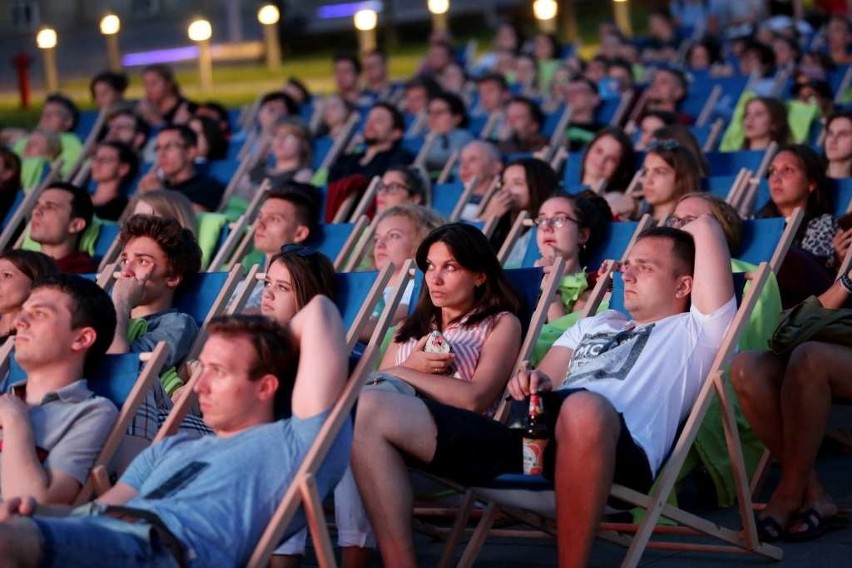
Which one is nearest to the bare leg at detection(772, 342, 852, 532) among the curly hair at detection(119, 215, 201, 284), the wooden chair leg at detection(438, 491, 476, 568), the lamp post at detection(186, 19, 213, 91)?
the wooden chair leg at detection(438, 491, 476, 568)

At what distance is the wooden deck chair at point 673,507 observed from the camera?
458cm

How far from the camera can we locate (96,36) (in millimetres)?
24109

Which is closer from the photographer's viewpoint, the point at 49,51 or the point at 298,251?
the point at 298,251

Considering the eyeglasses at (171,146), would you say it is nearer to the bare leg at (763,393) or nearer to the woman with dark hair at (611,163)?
the woman with dark hair at (611,163)

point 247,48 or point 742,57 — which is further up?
point 247,48

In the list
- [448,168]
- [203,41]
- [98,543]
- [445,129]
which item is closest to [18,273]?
[98,543]

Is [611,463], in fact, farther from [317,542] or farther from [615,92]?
[615,92]

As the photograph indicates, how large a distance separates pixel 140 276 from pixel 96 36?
19.0 metres

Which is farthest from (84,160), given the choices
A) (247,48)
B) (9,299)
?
(247,48)

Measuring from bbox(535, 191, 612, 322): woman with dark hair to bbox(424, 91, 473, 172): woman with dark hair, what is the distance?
11.7 feet

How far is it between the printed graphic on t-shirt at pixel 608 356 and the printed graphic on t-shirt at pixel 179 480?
1.30m

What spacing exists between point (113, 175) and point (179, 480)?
5561mm

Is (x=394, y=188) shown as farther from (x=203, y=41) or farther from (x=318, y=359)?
(x=203, y=41)

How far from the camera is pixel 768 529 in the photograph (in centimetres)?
510
